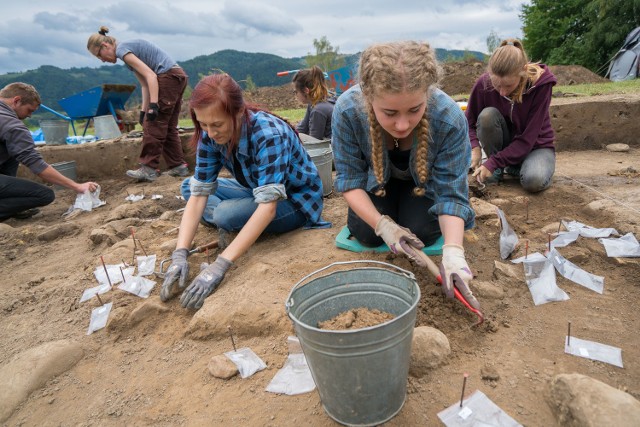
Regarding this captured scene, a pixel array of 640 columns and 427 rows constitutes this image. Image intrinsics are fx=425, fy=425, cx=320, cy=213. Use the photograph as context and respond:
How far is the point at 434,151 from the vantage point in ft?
6.58

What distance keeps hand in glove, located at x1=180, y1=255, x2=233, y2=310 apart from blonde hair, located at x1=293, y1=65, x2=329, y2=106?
2424 millimetres

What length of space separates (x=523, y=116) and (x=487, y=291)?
1.92m

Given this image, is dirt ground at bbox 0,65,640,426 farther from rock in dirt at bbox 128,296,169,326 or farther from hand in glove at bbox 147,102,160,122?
hand in glove at bbox 147,102,160,122

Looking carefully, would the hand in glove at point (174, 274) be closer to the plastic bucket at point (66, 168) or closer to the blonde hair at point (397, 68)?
the blonde hair at point (397, 68)

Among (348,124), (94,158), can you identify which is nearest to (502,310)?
(348,124)

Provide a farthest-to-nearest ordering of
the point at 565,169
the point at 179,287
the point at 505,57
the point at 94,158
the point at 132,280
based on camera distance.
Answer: the point at 94,158, the point at 565,169, the point at 505,57, the point at 132,280, the point at 179,287

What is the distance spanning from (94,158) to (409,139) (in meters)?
4.59

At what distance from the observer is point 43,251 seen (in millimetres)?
3344

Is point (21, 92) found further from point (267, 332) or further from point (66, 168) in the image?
point (267, 332)

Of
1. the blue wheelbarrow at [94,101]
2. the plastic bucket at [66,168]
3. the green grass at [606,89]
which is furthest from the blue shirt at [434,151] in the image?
the blue wheelbarrow at [94,101]

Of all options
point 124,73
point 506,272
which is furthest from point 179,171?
point 124,73

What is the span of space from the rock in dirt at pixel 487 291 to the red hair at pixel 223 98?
1.43 m

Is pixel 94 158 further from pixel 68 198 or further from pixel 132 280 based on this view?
pixel 132 280

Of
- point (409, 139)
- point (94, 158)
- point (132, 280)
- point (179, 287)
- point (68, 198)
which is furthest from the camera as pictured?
point (94, 158)
